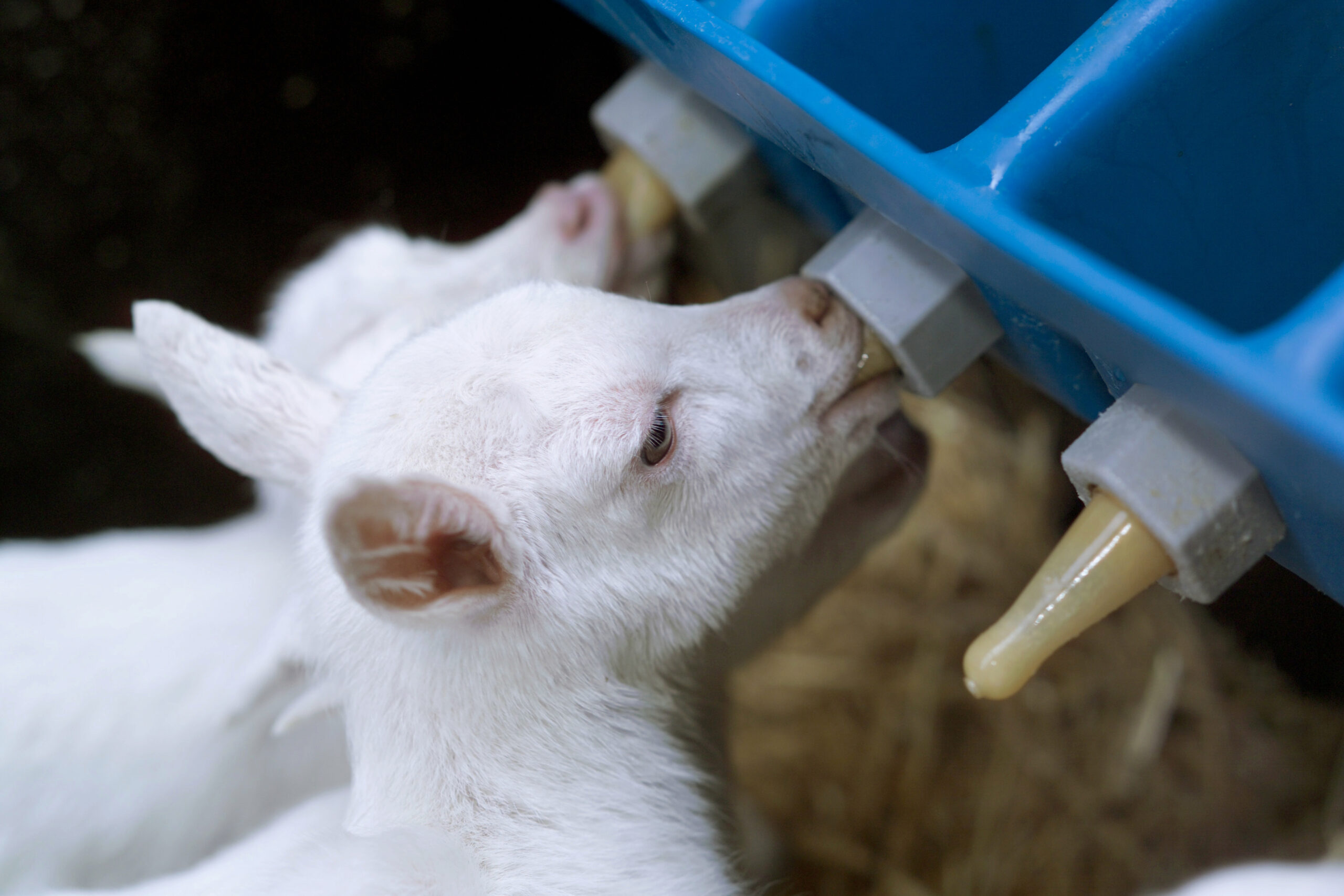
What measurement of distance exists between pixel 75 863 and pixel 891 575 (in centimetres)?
185

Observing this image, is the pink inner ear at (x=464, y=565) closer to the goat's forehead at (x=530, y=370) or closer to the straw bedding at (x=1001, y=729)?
the goat's forehead at (x=530, y=370)

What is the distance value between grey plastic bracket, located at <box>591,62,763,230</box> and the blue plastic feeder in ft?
0.90

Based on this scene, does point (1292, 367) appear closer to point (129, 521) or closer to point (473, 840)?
point (473, 840)

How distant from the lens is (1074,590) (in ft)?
4.02

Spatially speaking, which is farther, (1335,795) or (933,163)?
(1335,795)

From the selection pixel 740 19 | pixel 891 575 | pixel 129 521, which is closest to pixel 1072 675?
pixel 891 575

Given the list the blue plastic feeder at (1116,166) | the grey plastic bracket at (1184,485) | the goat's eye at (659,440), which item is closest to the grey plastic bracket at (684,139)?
the blue plastic feeder at (1116,166)

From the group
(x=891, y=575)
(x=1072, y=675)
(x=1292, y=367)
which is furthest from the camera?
(x=891, y=575)

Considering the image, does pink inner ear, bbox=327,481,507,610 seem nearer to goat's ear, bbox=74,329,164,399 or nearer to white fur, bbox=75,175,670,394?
white fur, bbox=75,175,670,394

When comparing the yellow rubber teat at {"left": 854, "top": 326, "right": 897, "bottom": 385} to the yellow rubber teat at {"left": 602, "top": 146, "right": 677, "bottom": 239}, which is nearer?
the yellow rubber teat at {"left": 854, "top": 326, "right": 897, "bottom": 385}

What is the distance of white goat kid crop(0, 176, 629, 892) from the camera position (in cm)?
197

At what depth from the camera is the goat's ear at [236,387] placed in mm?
1775

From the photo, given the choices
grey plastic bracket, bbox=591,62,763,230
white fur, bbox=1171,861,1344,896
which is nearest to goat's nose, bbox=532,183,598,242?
grey plastic bracket, bbox=591,62,763,230

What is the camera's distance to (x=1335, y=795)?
7.43 feet
